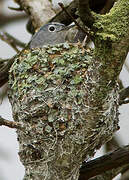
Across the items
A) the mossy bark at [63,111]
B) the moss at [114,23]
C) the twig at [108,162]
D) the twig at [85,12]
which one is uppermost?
the twig at [85,12]

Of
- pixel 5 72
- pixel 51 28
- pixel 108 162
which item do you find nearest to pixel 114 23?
pixel 108 162

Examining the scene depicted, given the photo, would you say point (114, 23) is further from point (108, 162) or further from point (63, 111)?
point (108, 162)

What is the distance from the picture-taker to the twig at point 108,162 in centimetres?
409

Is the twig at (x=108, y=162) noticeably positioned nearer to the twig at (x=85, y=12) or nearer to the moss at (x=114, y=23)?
the moss at (x=114, y=23)

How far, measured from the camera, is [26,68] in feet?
15.3

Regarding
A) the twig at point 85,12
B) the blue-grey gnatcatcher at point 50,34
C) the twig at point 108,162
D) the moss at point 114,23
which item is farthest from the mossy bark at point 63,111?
the blue-grey gnatcatcher at point 50,34

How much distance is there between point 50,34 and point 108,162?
2219mm

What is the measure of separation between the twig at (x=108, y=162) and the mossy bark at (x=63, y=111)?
0.11m

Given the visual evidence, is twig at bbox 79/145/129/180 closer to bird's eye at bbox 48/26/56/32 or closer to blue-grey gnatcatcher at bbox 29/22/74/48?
blue-grey gnatcatcher at bbox 29/22/74/48

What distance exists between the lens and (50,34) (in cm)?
587

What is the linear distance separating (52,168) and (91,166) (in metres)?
0.34

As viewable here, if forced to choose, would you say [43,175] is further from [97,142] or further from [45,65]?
[45,65]

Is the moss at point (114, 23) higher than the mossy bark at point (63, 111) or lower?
higher

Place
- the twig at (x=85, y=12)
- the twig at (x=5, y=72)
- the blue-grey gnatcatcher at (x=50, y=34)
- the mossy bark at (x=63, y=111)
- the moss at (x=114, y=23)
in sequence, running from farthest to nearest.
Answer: the blue-grey gnatcatcher at (x=50, y=34), the twig at (x=5, y=72), the mossy bark at (x=63, y=111), the moss at (x=114, y=23), the twig at (x=85, y=12)
